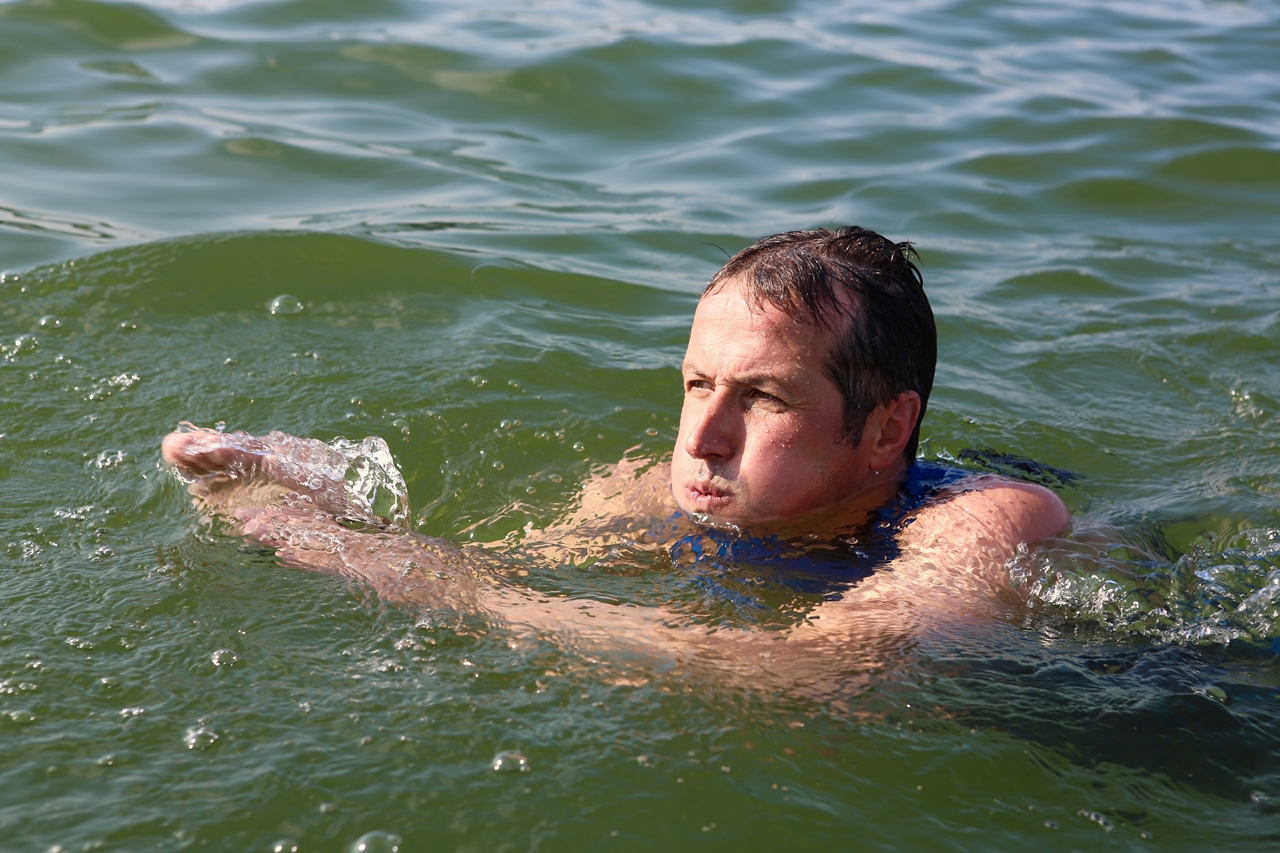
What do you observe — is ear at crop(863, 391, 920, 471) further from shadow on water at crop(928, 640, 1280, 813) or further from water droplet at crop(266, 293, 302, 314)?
water droplet at crop(266, 293, 302, 314)

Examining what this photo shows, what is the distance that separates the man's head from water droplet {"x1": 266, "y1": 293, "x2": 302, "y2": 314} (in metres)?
2.60

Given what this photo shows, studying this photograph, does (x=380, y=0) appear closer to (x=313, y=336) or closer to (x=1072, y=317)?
(x=313, y=336)

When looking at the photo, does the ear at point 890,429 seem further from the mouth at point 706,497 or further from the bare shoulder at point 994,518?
the mouth at point 706,497

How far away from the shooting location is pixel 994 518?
362cm

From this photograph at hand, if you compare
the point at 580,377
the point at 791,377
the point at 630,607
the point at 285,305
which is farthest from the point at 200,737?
the point at 285,305

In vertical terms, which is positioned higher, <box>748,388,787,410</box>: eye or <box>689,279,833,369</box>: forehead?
<box>689,279,833,369</box>: forehead

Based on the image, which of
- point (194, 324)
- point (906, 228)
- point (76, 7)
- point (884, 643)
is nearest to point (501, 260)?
point (194, 324)

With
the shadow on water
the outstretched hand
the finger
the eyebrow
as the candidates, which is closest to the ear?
the eyebrow

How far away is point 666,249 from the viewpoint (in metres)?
7.16

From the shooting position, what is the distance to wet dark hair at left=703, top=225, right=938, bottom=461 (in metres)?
3.71

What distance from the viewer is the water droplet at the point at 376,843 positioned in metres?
2.47

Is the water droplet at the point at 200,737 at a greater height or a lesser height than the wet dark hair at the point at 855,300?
lesser

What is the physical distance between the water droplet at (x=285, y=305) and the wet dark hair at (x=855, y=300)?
102 inches

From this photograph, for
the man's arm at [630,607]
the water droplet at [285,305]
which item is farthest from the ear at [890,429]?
the water droplet at [285,305]
